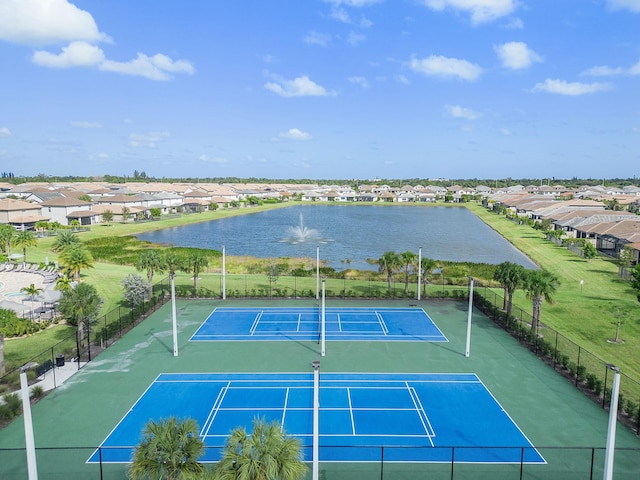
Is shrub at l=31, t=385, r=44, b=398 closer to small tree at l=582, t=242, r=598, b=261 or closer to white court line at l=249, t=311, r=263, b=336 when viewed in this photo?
white court line at l=249, t=311, r=263, b=336

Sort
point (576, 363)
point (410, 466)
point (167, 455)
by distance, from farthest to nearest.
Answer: point (576, 363) → point (410, 466) → point (167, 455)

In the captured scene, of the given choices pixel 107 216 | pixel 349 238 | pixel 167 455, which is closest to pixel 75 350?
pixel 167 455

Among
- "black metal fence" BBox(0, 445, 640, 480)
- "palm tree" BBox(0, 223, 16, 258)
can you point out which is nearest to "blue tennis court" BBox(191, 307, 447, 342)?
"black metal fence" BBox(0, 445, 640, 480)

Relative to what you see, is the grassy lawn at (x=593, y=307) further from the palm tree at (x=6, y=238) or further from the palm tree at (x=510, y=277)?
the palm tree at (x=6, y=238)

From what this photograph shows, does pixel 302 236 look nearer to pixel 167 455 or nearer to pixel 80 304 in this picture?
pixel 80 304

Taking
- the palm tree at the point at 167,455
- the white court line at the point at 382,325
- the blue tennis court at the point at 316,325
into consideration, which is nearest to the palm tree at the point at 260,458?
the palm tree at the point at 167,455

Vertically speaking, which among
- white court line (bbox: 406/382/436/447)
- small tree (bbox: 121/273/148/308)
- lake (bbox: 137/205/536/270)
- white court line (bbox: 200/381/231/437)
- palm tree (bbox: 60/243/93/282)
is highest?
palm tree (bbox: 60/243/93/282)
